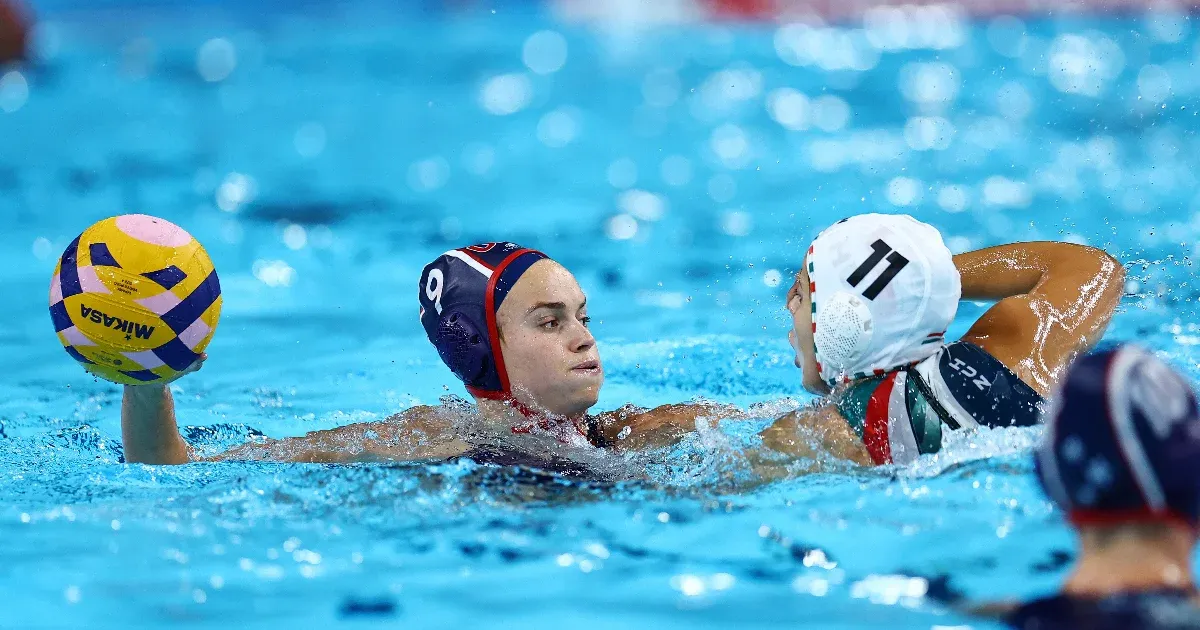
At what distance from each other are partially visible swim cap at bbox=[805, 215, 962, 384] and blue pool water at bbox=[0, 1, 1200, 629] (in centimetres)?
32

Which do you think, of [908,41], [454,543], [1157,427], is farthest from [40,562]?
[908,41]

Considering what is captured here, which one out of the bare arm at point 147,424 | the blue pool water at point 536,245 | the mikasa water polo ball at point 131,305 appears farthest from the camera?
the bare arm at point 147,424

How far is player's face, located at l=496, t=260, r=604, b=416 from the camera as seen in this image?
3.82m

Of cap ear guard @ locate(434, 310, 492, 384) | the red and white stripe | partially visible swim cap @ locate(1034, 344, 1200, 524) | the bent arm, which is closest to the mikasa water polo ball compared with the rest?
the bent arm

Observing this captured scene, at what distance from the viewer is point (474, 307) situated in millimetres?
3922

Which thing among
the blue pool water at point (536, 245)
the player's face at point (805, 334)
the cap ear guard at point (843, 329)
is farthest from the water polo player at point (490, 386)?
the cap ear guard at point (843, 329)

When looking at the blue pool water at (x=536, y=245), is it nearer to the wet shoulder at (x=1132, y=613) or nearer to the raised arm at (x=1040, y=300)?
the raised arm at (x=1040, y=300)

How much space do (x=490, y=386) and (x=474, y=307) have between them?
0.82 feet

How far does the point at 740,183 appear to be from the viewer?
948 centimetres

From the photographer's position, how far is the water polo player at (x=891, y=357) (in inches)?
133

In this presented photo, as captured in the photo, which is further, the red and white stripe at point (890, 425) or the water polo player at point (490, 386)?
the water polo player at point (490, 386)

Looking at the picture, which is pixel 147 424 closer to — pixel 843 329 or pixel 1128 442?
pixel 843 329

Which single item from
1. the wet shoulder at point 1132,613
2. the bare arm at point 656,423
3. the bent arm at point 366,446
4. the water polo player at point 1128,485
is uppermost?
the bare arm at point 656,423

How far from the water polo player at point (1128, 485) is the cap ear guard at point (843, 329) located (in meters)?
1.19
